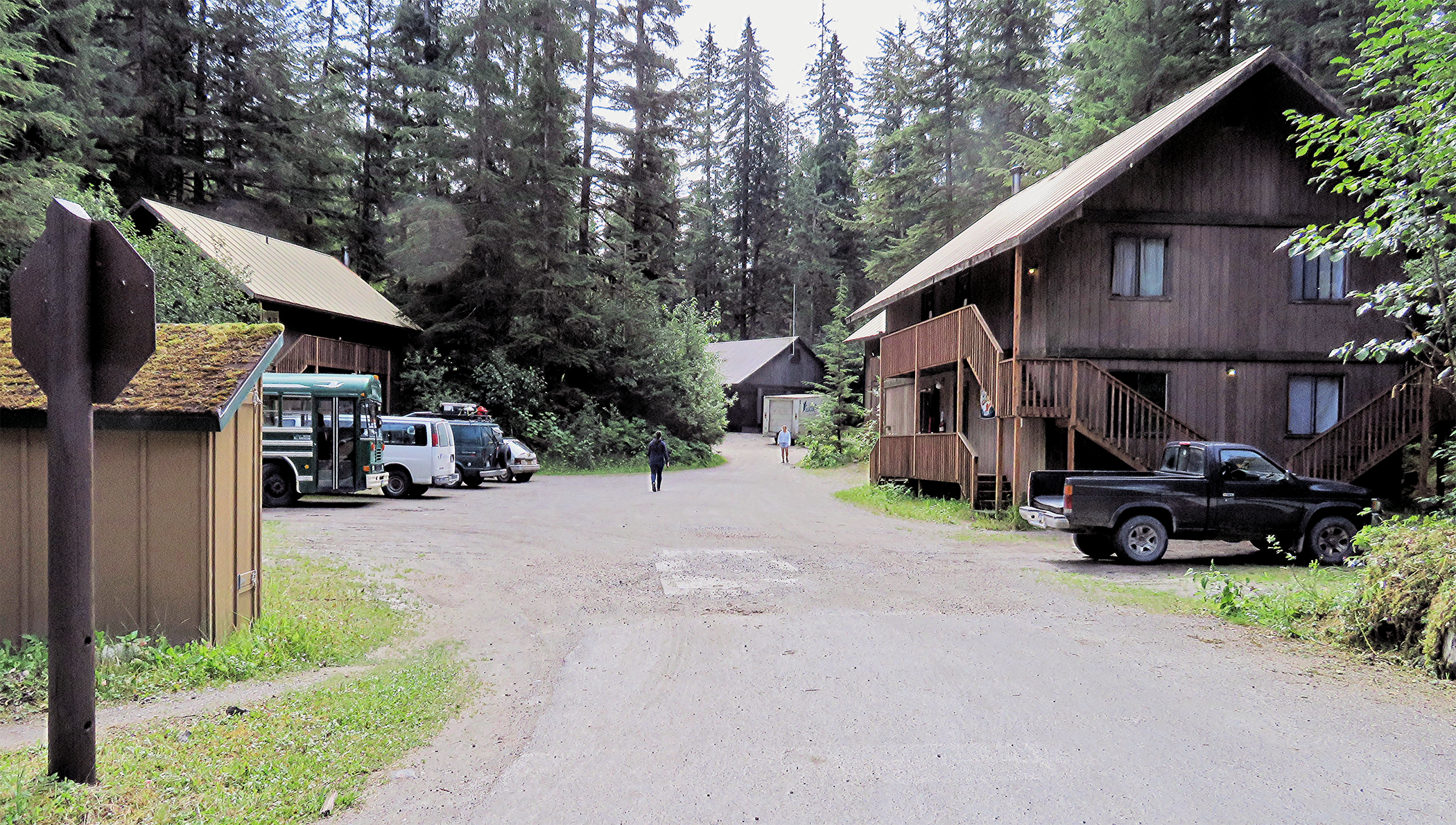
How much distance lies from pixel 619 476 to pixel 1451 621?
28.0 meters

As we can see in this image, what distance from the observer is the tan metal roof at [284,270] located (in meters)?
29.5

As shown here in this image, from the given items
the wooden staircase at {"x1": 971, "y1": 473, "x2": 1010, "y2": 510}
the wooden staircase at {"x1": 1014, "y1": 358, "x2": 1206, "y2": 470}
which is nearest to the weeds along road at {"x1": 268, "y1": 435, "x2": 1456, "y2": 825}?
the wooden staircase at {"x1": 1014, "y1": 358, "x2": 1206, "y2": 470}

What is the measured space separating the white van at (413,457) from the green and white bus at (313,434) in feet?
8.24

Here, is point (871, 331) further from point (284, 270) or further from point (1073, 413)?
point (1073, 413)

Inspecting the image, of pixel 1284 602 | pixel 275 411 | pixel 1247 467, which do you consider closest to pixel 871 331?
pixel 275 411

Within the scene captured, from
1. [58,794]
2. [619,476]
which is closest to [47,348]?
[58,794]

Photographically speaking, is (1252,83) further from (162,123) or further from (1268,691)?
(162,123)

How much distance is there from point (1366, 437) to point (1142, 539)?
27.6 feet

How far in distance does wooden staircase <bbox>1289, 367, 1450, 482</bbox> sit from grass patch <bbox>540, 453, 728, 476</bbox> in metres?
22.8

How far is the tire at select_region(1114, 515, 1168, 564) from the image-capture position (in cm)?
1327

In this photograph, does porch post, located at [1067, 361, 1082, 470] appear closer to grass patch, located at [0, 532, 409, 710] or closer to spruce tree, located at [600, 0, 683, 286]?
grass patch, located at [0, 532, 409, 710]

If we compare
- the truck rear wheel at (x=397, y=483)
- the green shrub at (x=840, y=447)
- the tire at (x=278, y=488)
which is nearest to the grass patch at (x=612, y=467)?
the green shrub at (x=840, y=447)

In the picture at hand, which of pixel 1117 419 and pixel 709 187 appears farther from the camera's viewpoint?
pixel 709 187

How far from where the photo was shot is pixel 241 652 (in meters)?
7.12
